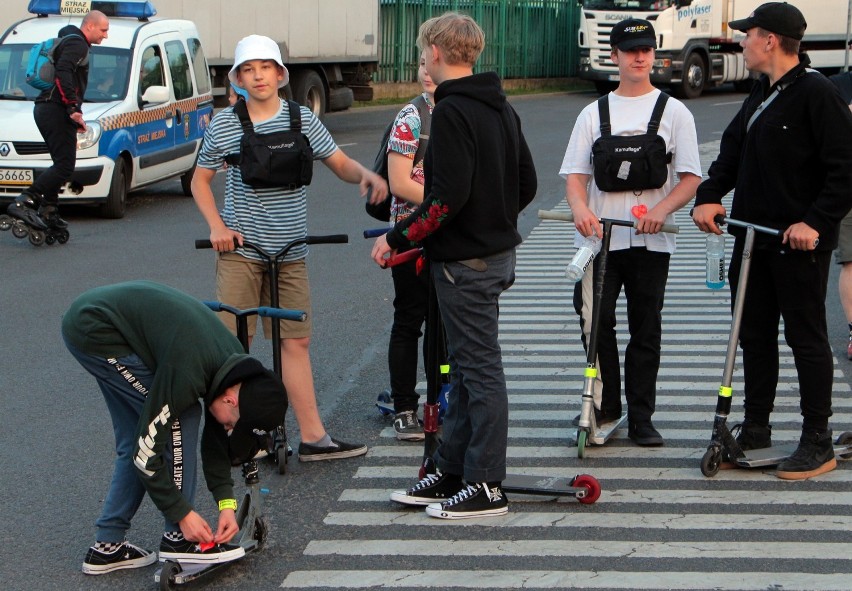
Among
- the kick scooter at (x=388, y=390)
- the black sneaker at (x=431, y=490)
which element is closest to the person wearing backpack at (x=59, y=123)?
the kick scooter at (x=388, y=390)

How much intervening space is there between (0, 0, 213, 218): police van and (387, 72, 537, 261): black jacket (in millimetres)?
8970

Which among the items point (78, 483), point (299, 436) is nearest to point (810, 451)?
point (299, 436)

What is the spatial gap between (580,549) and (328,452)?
155 centimetres

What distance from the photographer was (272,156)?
550 centimetres

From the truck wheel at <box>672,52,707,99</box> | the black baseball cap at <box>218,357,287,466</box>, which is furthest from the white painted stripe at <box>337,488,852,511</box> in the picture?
the truck wheel at <box>672,52,707,99</box>

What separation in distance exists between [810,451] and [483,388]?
159cm

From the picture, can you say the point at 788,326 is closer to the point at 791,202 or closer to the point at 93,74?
the point at 791,202

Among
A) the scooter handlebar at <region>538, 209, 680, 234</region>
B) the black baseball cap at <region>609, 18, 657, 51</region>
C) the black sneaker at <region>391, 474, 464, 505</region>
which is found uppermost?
the black baseball cap at <region>609, 18, 657, 51</region>

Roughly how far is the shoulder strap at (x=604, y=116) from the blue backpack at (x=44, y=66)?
7740 mm

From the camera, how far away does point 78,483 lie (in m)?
5.67

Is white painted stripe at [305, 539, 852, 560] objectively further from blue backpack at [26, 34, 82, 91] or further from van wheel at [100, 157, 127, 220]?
van wheel at [100, 157, 127, 220]

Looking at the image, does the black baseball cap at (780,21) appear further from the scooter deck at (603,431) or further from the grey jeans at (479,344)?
the scooter deck at (603,431)

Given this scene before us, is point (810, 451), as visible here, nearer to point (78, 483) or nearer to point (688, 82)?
point (78, 483)

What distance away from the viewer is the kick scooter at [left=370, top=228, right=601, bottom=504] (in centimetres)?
520
